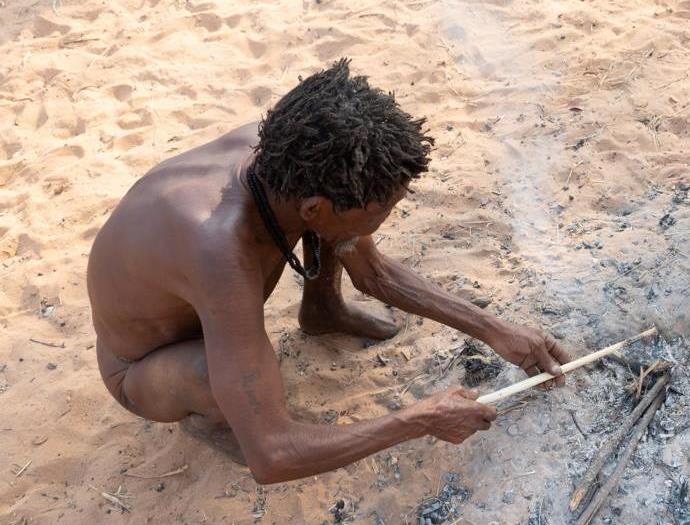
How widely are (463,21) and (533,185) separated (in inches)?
62.8

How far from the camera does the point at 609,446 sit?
2.35 meters

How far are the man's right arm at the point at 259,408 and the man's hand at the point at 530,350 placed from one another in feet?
1.50

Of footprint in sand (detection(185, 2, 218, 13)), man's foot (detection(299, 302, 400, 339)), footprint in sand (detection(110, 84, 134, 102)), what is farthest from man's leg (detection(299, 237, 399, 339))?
Answer: footprint in sand (detection(185, 2, 218, 13))

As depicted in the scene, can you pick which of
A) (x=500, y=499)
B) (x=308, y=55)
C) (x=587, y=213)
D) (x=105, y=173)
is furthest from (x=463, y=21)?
(x=500, y=499)

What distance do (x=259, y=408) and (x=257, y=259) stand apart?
0.41 m

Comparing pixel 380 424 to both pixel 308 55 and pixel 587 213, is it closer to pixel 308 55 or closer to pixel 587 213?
pixel 587 213

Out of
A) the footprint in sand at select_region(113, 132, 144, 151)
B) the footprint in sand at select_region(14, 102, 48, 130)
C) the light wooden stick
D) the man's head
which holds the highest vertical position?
the man's head

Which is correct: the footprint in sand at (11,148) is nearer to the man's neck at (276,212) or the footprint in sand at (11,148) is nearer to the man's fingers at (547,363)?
the man's neck at (276,212)

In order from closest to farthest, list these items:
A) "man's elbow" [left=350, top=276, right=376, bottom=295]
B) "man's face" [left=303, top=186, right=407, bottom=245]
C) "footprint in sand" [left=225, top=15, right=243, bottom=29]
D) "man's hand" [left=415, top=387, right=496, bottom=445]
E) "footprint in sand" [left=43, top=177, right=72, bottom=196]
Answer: "man's face" [left=303, top=186, right=407, bottom=245] < "man's hand" [left=415, top=387, right=496, bottom=445] < "man's elbow" [left=350, top=276, right=376, bottom=295] < "footprint in sand" [left=43, top=177, right=72, bottom=196] < "footprint in sand" [left=225, top=15, right=243, bottom=29]

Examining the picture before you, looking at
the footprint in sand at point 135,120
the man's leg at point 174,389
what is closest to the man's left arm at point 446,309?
the man's leg at point 174,389

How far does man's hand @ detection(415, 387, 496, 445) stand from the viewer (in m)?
2.16

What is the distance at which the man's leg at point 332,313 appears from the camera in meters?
2.94

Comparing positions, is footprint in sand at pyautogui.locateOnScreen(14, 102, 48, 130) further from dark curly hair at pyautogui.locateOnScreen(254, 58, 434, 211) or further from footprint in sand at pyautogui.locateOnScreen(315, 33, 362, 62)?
dark curly hair at pyautogui.locateOnScreen(254, 58, 434, 211)

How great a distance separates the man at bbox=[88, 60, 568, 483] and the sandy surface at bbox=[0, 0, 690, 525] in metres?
0.33
